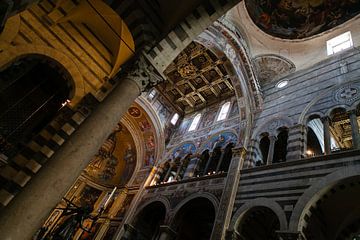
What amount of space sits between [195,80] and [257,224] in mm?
10060

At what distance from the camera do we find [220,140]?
506 inches

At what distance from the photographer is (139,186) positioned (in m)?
14.5

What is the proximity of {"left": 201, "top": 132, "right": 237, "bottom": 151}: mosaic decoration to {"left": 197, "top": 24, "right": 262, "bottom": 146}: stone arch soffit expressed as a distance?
1.14 m

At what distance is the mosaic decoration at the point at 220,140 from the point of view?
1230cm

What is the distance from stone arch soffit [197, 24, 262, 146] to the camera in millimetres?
11969

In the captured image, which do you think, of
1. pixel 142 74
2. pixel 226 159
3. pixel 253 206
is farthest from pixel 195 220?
pixel 142 74

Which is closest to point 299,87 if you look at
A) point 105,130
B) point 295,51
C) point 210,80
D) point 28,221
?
point 295,51

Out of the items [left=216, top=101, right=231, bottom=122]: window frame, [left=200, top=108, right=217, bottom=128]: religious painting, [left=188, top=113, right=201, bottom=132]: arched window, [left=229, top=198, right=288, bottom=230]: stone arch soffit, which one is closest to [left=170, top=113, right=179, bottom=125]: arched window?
[left=188, top=113, right=201, bottom=132]: arched window

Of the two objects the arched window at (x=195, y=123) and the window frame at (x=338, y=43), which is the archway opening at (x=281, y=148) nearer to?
the window frame at (x=338, y=43)

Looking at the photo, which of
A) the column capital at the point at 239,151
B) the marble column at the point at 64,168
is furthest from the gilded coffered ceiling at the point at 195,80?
the marble column at the point at 64,168

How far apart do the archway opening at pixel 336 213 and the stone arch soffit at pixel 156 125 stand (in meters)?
9.76

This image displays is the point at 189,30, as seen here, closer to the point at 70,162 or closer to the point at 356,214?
the point at 70,162

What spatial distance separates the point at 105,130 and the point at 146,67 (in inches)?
66.1

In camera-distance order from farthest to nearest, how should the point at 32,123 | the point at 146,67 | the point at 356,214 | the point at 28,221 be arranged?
the point at 32,123
the point at 356,214
the point at 146,67
the point at 28,221
